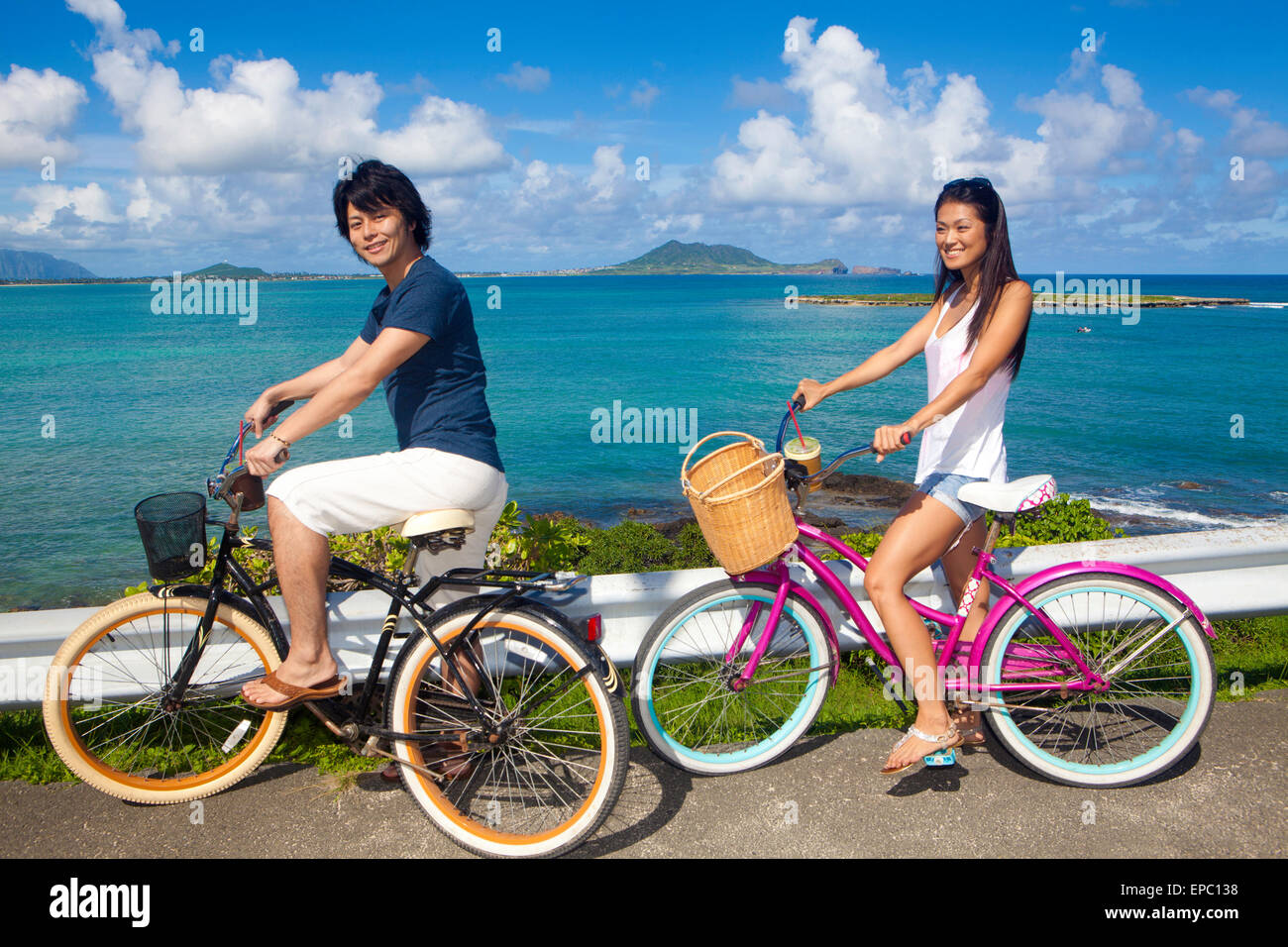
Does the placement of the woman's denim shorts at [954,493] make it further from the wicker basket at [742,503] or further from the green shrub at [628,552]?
the green shrub at [628,552]

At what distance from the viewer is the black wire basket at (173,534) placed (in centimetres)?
344

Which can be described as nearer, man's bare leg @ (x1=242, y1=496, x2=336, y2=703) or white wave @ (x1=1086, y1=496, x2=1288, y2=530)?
man's bare leg @ (x1=242, y1=496, x2=336, y2=703)

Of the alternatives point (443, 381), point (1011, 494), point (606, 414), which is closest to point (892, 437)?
point (1011, 494)

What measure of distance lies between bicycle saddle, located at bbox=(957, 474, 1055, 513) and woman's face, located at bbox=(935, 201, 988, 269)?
0.98 meters

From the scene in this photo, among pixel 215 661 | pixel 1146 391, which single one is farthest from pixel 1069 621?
pixel 1146 391

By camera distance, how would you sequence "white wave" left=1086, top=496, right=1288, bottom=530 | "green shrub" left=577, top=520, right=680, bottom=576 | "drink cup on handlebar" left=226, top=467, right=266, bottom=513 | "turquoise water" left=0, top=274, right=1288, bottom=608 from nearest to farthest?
"drink cup on handlebar" left=226, top=467, right=266, bottom=513 < "green shrub" left=577, top=520, right=680, bottom=576 < "white wave" left=1086, top=496, right=1288, bottom=530 < "turquoise water" left=0, top=274, right=1288, bottom=608

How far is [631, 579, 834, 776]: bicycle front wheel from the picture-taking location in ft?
12.3

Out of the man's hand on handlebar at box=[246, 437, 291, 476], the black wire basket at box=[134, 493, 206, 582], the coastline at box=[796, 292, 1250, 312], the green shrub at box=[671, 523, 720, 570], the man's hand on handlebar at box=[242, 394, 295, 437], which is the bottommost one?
the green shrub at box=[671, 523, 720, 570]

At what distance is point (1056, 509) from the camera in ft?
25.4

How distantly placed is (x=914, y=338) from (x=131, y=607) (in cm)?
368

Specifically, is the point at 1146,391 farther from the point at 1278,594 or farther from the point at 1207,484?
the point at 1278,594

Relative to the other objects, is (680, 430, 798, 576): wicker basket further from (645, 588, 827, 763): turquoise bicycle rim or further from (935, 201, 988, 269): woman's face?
(935, 201, 988, 269): woman's face

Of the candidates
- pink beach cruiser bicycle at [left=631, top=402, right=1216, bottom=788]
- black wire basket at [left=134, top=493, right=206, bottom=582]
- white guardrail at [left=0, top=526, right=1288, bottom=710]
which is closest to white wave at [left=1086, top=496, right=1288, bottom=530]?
white guardrail at [left=0, top=526, right=1288, bottom=710]

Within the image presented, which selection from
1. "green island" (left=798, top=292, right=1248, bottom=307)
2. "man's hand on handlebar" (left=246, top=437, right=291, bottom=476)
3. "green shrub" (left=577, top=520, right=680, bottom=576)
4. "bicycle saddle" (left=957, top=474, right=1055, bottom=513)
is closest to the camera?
"man's hand on handlebar" (left=246, top=437, right=291, bottom=476)
